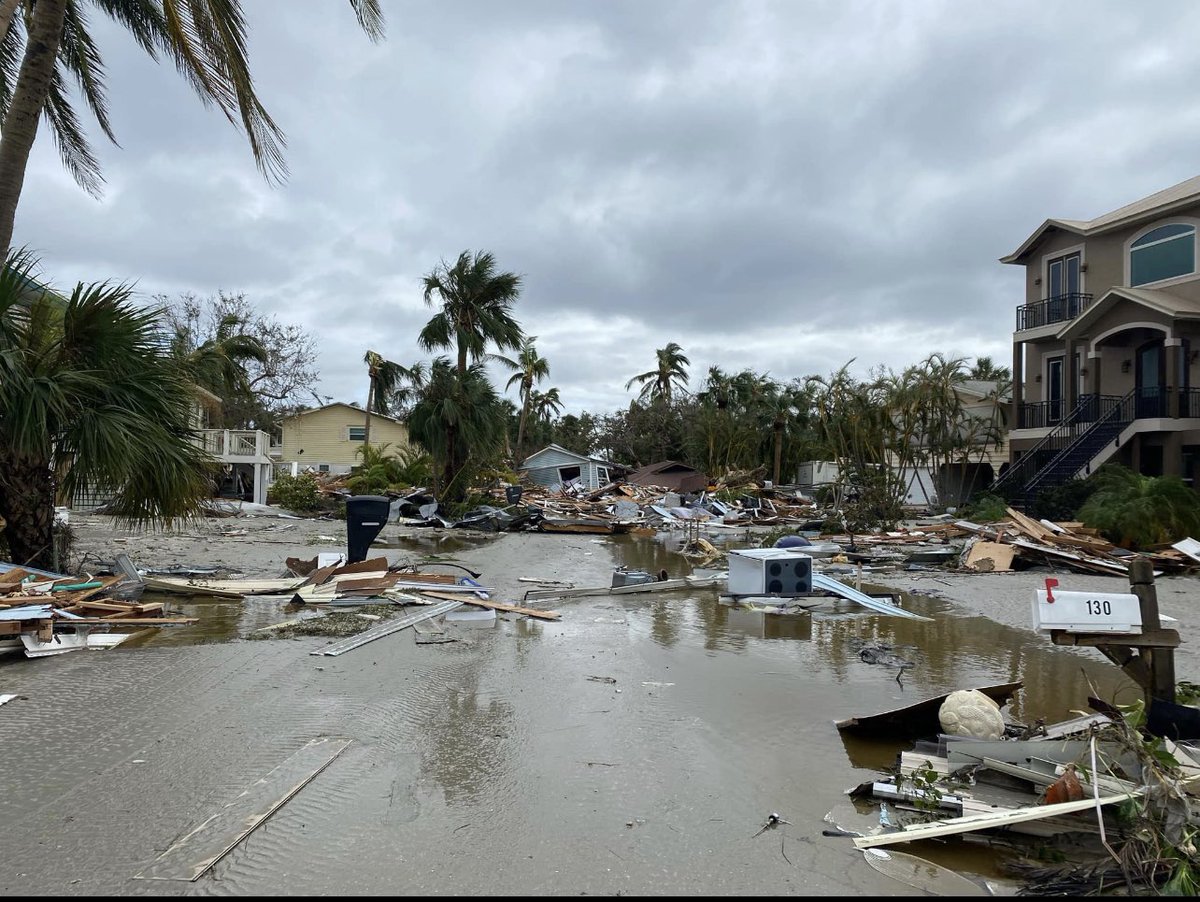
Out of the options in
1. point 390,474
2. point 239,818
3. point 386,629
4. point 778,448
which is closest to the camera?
point 239,818

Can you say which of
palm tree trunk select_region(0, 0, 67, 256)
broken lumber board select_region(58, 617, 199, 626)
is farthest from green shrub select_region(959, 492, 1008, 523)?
palm tree trunk select_region(0, 0, 67, 256)

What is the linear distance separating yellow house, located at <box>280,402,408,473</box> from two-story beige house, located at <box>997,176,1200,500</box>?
34.0 m

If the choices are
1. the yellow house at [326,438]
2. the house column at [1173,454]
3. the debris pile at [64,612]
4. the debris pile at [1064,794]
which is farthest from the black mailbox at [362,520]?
the yellow house at [326,438]

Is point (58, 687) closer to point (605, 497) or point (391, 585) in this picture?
point (391, 585)

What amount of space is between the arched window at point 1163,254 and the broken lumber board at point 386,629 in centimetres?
2300

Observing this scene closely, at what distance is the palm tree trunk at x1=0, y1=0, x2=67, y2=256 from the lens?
9.17 meters

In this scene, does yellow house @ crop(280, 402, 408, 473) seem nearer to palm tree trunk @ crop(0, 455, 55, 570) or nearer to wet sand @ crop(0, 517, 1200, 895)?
palm tree trunk @ crop(0, 455, 55, 570)

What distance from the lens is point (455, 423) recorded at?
92.4ft

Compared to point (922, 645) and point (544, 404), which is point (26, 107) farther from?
point (544, 404)

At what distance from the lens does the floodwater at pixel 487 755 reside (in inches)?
143

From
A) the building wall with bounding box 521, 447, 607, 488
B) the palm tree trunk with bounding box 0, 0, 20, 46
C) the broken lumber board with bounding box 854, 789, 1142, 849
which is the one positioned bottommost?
the broken lumber board with bounding box 854, 789, 1142, 849

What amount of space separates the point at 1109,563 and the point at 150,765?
50.7 ft

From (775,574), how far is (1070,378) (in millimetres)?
17641

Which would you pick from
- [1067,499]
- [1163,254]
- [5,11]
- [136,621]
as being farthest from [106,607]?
[1163,254]
